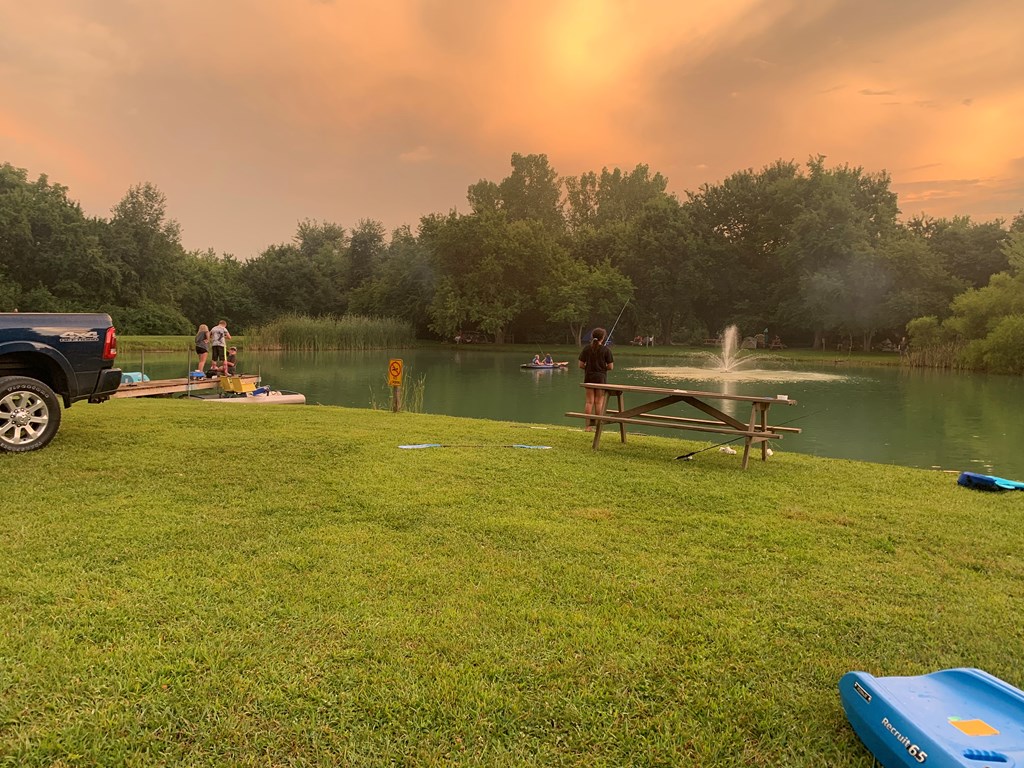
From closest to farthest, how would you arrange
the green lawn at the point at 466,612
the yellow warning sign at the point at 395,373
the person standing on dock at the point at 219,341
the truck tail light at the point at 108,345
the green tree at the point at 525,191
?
the green lawn at the point at 466,612, the truck tail light at the point at 108,345, the yellow warning sign at the point at 395,373, the person standing on dock at the point at 219,341, the green tree at the point at 525,191

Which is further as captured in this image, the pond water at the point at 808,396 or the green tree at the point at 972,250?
the green tree at the point at 972,250

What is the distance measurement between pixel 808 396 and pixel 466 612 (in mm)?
24407

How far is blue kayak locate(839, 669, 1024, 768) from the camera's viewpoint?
2236mm

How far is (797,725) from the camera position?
8.71 ft

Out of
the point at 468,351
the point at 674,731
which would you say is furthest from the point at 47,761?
the point at 468,351

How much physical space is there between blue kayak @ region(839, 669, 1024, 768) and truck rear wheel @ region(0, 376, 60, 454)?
766 cm

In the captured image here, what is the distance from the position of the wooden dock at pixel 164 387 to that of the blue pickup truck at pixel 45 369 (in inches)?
314

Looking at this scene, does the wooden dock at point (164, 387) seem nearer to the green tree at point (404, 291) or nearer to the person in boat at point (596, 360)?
the person in boat at point (596, 360)

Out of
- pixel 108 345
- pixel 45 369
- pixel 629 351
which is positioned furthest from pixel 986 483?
pixel 629 351

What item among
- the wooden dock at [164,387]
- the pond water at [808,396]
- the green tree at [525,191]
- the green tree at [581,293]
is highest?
the green tree at [525,191]

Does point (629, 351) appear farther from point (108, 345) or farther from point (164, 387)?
point (108, 345)

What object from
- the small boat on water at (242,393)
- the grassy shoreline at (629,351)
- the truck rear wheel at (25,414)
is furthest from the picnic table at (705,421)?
the grassy shoreline at (629,351)

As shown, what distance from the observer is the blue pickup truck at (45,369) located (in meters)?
6.93

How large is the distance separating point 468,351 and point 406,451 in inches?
1959
